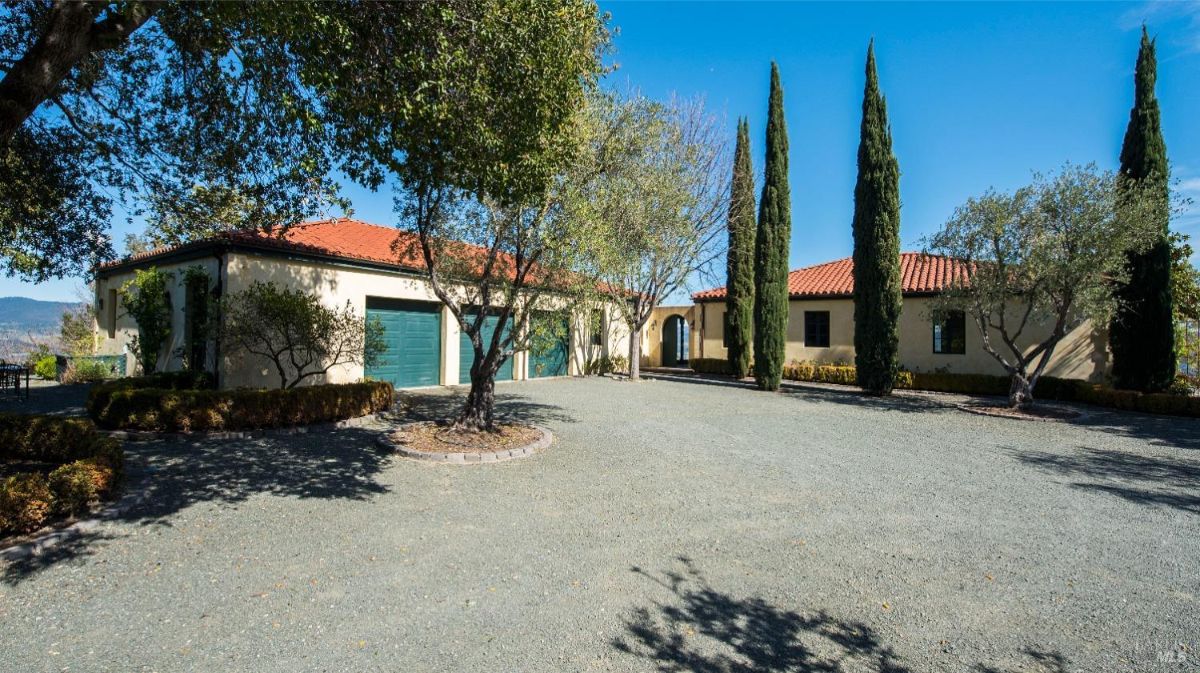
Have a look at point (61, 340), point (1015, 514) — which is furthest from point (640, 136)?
point (61, 340)

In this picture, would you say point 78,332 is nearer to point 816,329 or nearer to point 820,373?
point 820,373

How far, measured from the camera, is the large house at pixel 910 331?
16.0 m

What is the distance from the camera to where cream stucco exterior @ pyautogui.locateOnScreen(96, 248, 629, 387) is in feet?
38.2

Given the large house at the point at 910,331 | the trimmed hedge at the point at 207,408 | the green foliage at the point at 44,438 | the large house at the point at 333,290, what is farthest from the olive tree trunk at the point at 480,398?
the large house at the point at 910,331

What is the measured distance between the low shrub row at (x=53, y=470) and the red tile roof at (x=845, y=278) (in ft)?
63.1

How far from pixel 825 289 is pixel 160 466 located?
68.6 feet

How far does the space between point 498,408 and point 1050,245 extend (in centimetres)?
1285

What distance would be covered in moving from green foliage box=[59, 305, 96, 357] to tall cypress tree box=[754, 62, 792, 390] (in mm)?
22257

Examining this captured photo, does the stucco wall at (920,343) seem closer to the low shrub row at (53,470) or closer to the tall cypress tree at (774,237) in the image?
the tall cypress tree at (774,237)

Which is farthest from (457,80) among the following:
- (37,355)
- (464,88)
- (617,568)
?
(37,355)

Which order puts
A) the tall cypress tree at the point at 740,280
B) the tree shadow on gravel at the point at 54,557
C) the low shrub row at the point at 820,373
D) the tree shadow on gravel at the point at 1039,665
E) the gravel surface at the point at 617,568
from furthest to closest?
the tall cypress tree at the point at 740,280, the low shrub row at the point at 820,373, the tree shadow on gravel at the point at 54,557, the gravel surface at the point at 617,568, the tree shadow on gravel at the point at 1039,665

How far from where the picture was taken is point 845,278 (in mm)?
21969

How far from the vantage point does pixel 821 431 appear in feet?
33.5

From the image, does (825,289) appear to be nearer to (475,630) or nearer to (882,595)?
(882,595)
